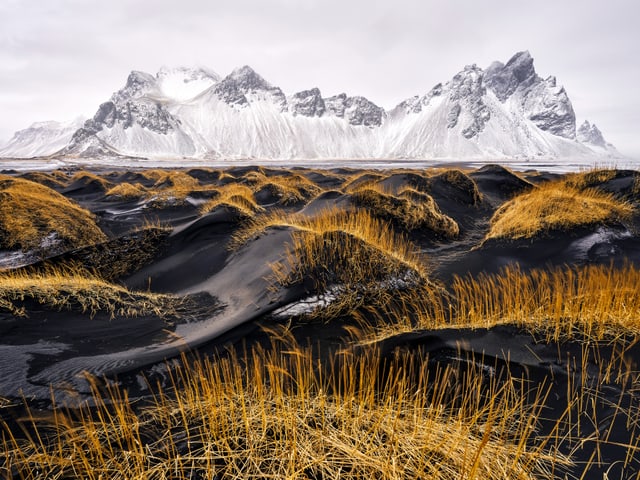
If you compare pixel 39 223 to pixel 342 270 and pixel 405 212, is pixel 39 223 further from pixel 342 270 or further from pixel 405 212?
pixel 405 212

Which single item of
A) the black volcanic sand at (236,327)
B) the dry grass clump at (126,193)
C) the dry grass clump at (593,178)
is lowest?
the black volcanic sand at (236,327)

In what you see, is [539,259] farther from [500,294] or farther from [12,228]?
[12,228]

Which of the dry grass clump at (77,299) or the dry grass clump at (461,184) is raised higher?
the dry grass clump at (461,184)

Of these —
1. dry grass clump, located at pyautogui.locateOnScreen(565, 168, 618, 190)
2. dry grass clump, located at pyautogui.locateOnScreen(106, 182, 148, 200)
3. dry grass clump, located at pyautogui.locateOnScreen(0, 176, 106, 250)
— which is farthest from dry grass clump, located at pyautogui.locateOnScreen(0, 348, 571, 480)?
dry grass clump, located at pyautogui.locateOnScreen(106, 182, 148, 200)

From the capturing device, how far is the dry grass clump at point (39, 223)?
32.2 ft

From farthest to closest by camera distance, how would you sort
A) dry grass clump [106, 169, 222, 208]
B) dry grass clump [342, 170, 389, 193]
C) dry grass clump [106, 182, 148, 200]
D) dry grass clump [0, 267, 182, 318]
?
dry grass clump [106, 182, 148, 200] → dry grass clump [106, 169, 222, 208] → dry grass clump [342, 170, 389, 193] → dry grass clump [0, 267, 182, 318]

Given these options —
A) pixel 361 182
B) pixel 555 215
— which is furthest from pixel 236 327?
pixel 361 182

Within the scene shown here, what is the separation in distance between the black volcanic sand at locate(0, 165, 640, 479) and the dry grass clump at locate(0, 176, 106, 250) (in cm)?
326

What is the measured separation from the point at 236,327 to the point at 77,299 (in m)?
2.84

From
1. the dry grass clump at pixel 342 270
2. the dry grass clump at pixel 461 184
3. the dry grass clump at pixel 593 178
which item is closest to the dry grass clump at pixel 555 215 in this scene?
the dry grass clump at pixel 593 178

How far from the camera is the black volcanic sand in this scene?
3109 millimetres

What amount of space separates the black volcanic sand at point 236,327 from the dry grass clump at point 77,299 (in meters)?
0.17

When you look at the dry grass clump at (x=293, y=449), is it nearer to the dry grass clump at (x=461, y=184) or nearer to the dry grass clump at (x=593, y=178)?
the dry grass clump at (x=593, y=178)

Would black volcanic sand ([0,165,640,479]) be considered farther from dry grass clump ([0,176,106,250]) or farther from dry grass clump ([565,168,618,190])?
dry grass clump ([0,176,106,250])
